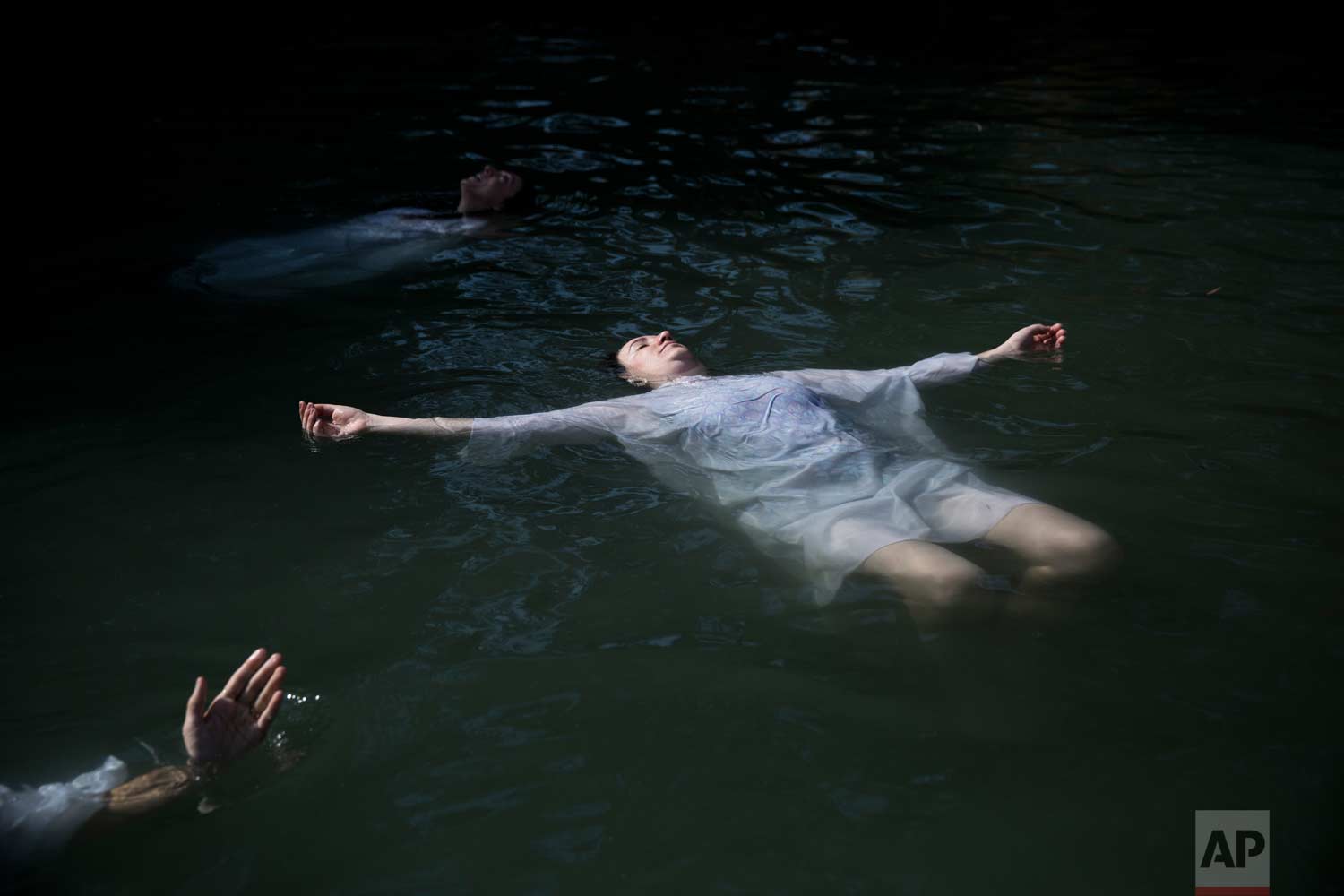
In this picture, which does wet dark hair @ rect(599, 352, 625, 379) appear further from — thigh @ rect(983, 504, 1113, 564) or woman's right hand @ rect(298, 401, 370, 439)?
thigh @ rect(983, 504, 1113, 564)

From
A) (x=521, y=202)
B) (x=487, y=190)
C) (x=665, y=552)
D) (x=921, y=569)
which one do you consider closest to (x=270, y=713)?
(x=665, y=552)

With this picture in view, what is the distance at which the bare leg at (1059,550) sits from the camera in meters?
3.50

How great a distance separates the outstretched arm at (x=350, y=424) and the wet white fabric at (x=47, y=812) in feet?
5.34

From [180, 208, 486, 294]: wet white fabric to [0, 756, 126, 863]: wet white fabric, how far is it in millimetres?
4348

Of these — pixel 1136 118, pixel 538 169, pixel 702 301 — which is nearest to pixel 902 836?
pixel 702 301

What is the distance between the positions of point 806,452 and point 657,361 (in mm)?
1017

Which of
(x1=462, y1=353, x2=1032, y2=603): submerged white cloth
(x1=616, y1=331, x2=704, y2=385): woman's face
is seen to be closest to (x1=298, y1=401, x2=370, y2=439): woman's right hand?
(x1=462, y1=353, x2=1032, y2=603): submerged white cloth

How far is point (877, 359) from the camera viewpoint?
18.1ft

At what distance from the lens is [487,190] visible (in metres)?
7.61

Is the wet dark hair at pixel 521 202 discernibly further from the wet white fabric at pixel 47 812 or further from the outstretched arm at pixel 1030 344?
the wet white fabric at pixel 47 812

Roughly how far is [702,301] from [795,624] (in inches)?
126

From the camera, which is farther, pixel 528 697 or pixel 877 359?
pixel 877 359

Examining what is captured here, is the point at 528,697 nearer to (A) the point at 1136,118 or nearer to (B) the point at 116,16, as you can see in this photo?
(A) the point at 1136,118

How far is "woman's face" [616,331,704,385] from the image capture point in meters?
4.78
